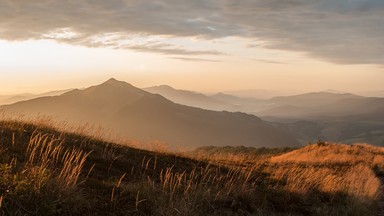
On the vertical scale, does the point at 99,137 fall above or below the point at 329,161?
above

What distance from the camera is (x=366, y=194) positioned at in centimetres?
1092

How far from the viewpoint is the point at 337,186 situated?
1132 cm

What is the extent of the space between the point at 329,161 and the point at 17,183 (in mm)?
18722

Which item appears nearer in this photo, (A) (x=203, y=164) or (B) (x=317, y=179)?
(B) (x=317, y=179)

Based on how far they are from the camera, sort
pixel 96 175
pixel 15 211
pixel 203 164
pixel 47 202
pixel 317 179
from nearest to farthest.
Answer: pixel 15 211 < pixel 47 202 < pixel 96 175 < pixel 317 179 < pixel 203 164

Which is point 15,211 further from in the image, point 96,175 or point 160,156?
point 160,156

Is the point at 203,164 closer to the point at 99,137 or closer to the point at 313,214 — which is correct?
the point at 99,137

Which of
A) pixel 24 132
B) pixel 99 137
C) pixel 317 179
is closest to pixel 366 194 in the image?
pixel 317 179

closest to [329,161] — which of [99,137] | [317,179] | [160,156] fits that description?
[317,179]

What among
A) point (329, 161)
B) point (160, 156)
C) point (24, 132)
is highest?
point (24, 132)

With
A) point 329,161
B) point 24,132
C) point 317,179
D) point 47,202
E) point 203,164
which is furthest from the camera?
point 329,161

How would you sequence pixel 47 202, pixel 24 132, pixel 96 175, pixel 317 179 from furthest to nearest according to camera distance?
pixel 317 179 → pixel 24 132 → pixel 96 175 → pixel 47 202

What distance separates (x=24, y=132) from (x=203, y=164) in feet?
19.8

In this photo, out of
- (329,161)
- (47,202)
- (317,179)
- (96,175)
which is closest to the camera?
(47,202)
